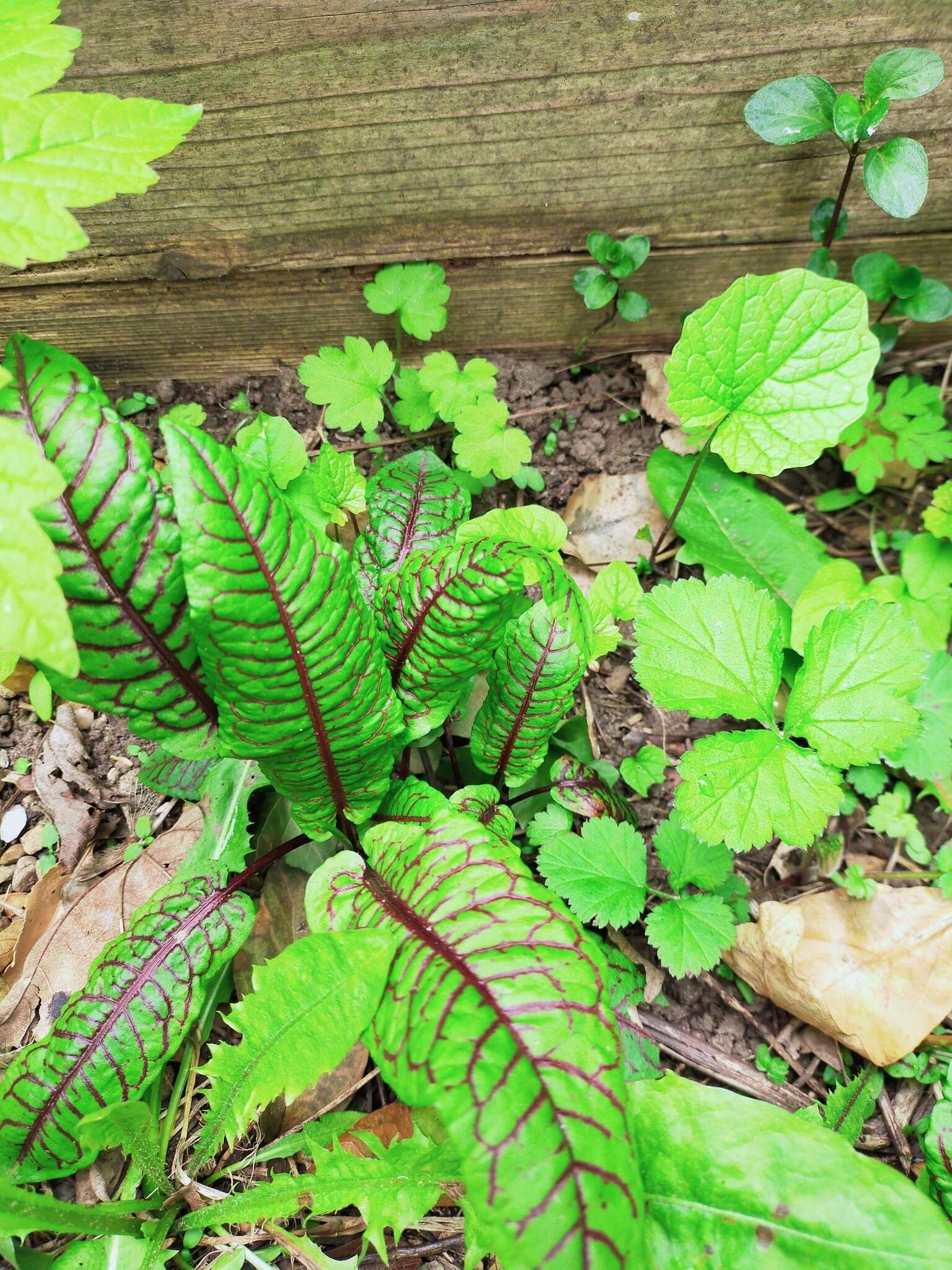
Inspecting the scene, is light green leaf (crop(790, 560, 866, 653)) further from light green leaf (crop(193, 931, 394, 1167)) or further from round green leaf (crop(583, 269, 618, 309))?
light green leaf (crop(193, 931, 394, 1167))

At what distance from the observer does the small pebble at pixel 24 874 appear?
6.98 feet

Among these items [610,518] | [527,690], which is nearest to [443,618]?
[527,690]

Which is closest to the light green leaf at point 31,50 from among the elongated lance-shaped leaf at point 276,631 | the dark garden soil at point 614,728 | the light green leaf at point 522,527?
the elongated lance-shaped leaf at point 276,631

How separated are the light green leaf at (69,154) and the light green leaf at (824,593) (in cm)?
188

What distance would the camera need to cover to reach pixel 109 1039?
5.08 ft

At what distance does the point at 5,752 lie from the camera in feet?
7.38

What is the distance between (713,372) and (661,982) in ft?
4.99

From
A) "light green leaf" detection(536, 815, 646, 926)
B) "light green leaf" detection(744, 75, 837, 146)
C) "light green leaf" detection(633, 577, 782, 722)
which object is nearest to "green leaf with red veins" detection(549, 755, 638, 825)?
"light green leaf" detection(536, 815, 646, 926)

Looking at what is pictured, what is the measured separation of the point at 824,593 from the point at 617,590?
2.09 feet

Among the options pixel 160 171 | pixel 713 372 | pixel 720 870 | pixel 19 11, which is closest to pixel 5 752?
pixel 160 171

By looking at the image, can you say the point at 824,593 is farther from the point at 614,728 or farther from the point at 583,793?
the point at 583,793

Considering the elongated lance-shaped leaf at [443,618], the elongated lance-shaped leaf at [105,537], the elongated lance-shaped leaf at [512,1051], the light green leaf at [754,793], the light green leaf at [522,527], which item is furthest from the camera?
the light green leaf at [522,527]

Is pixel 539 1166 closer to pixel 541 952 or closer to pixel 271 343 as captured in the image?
pixel 541 952

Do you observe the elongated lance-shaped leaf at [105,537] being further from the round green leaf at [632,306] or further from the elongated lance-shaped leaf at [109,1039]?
the round green leaf at [632,306]
